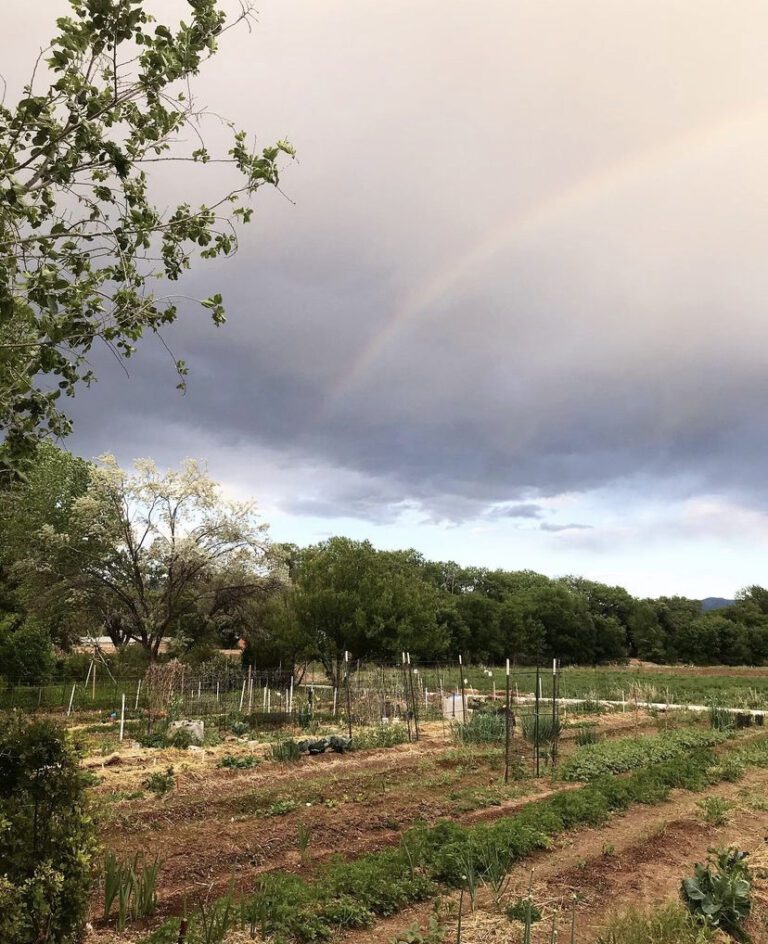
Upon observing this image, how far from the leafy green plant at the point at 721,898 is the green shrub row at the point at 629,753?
20.9 feet

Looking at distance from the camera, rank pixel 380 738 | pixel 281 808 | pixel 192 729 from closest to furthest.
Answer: pixel 281 808
pixel 380 738
pixel 192 729

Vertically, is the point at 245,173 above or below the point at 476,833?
above

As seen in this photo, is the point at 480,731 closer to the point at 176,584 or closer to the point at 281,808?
the point at 281,808

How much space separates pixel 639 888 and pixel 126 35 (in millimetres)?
8680

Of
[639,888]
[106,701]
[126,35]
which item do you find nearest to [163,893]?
[639,888]

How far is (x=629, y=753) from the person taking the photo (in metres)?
13.8

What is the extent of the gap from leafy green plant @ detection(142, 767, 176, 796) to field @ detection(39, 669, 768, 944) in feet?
0.11

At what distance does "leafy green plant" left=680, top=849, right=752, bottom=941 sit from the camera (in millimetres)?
5617

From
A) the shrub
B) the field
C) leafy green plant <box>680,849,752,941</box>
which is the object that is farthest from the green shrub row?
leafy green plant <box>680,849,752,941</box>

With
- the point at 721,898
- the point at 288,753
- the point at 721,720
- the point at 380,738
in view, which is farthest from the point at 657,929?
the point at 721,720

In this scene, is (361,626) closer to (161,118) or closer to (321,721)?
(321,721)

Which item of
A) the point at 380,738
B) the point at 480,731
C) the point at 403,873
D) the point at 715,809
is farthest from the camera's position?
the point at 380,738

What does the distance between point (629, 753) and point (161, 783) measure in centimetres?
933

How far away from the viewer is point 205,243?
511 cm
